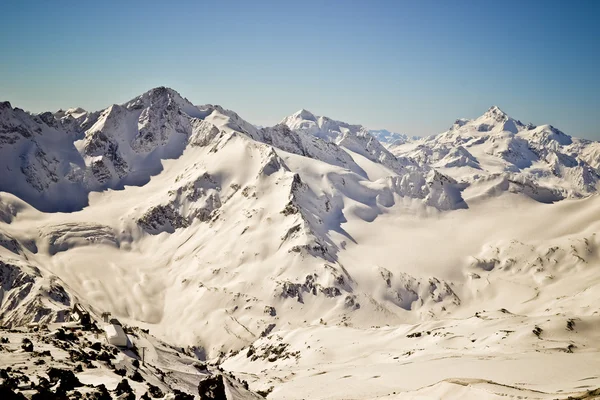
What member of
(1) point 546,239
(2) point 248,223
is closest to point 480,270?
(1) point 546,239

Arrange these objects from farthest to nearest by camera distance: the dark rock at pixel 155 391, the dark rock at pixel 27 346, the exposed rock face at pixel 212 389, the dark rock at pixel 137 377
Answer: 1. the dark rock at pixel 27 346
2. the dark rock at pixel 137 377
3. the dark rock at pixel 155 391
4. the exposed rock face at pixel 212 389

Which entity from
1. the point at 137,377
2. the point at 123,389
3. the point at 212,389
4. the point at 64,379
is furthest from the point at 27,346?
the point at 212,389

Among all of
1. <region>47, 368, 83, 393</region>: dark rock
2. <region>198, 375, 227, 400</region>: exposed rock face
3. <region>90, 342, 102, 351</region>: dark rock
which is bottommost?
<region>198, 375, 227, 400</region>: exposed rock face

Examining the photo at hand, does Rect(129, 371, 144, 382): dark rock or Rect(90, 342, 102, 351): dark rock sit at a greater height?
Rect(90, 342, 102, 351): dark rock

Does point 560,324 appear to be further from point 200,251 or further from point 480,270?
point 200,251

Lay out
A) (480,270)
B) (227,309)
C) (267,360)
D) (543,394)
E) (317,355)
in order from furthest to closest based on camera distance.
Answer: (480,270) < (227,309) < (267,360) < (317,355) < (543,394)

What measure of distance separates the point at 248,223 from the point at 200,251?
26003 millimetres

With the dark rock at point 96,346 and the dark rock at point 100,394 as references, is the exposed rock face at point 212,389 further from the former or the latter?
the dark rock at point 96,346

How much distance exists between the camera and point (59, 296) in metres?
154

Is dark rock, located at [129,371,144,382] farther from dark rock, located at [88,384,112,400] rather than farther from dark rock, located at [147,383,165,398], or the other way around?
dark rock, located at [88,384,112,400]

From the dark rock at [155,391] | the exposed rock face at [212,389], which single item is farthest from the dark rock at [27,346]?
the exposed rock face at [212,389]

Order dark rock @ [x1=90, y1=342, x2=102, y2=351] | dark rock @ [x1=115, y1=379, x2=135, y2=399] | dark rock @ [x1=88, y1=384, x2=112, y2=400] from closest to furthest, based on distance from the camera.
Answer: dark rock @ [x1=88, y1=384, x2=112, y2=400]
dark rock @ [x1=115, y1=379, x2=135, y2=399]
dark rock @ [x1=90, y1=342, x2=102, y2=351]

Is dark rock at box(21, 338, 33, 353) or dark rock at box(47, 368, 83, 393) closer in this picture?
dark rock at box(47, 368, 83, 393)

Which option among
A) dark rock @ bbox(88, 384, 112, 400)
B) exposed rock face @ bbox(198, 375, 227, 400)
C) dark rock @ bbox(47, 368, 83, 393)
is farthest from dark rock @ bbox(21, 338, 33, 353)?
exposed rock face @ bbox(198, 375, 227, 400)
